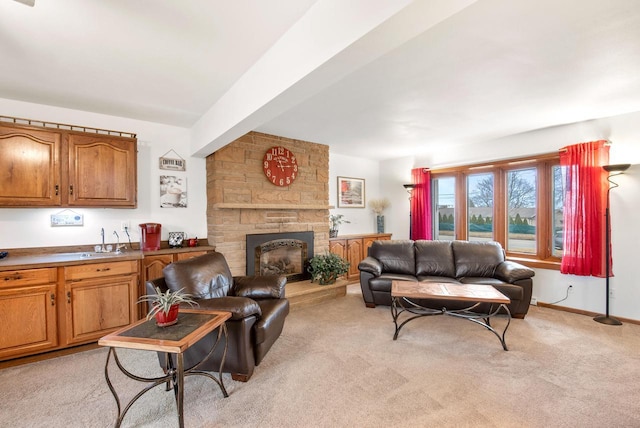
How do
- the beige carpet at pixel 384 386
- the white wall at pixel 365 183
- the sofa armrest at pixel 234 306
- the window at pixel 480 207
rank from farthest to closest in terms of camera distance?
the white wall at pixel 365 183 < the window at pixel 480 207 < the sofa armrest at pixel 234 306 < the beige carpet at pixel 384 386

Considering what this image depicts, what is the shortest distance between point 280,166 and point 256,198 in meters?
0.65

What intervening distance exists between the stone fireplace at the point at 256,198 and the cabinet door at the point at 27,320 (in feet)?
5.64

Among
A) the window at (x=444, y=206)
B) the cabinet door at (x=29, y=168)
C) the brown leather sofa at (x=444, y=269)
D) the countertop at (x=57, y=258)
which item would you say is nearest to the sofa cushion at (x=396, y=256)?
the brown leather sofa at (x=444, y=269)

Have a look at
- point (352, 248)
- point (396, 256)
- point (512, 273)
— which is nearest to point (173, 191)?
point (352, 248)

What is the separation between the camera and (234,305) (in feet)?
6.91

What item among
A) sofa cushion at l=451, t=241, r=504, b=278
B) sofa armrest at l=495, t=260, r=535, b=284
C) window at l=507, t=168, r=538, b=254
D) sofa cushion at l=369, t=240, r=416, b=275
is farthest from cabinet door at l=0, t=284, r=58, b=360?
window at l=507, t=168, r=538, b=254

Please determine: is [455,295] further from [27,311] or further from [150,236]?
[27,311]

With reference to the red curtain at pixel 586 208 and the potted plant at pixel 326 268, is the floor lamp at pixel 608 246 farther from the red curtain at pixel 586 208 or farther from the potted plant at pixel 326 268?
the potted plant at pixel 326 268

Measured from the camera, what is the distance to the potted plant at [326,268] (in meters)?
4.38

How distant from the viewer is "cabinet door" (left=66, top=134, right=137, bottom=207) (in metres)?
2.99

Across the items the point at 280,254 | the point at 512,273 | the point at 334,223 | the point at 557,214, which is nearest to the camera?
the point at 512,273

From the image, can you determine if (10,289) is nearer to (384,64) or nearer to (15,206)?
(15,206)

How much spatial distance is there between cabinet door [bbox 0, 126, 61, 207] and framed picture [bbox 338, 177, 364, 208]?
433 cm

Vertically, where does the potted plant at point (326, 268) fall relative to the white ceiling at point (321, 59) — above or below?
below
